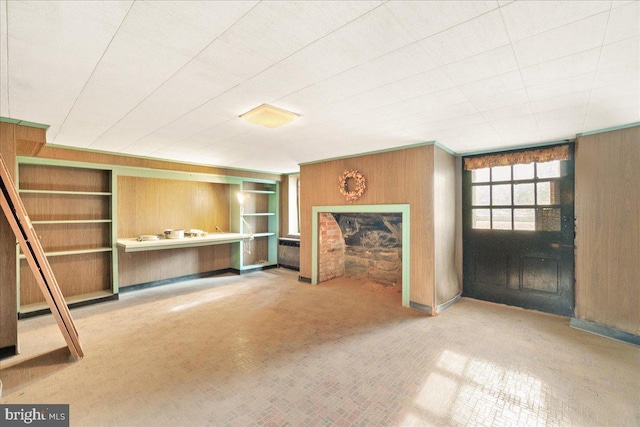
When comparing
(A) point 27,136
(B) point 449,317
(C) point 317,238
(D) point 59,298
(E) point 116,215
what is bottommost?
(B) point 449,317

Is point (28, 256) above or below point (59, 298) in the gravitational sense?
above

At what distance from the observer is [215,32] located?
1450 mm

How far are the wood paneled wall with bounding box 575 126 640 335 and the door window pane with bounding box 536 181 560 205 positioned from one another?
34cm

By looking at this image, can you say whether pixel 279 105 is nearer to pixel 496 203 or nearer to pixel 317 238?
pixel 317 238

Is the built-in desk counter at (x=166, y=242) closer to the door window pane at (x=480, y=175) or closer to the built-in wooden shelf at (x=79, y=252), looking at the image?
the built-in wooden shelf at (x=79, y=252)

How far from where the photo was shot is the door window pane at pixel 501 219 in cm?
414

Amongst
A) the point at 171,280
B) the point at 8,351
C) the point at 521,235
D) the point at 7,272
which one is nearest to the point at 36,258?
the point at 7,272

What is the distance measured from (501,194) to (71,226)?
674cm

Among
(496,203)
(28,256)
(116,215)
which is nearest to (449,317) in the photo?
(496,203)

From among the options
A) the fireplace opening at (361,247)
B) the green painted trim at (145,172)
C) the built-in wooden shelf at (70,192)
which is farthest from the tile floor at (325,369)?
the green painted trim at (145,172)

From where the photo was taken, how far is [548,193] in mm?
3820

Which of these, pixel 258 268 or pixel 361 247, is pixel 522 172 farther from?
pixel 258 268

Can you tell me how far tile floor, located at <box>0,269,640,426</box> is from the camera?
76.0 inches

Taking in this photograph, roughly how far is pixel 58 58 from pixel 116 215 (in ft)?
11.2
